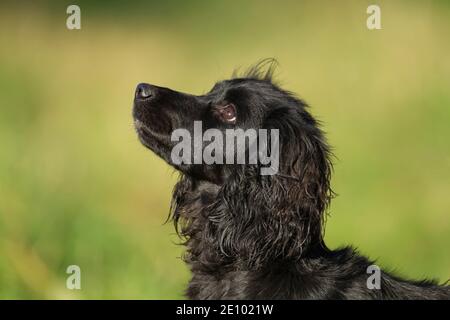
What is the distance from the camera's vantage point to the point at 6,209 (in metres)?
8.52

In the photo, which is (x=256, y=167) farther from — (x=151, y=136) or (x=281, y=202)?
(x=151, y=136)

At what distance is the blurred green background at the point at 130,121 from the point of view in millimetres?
8453

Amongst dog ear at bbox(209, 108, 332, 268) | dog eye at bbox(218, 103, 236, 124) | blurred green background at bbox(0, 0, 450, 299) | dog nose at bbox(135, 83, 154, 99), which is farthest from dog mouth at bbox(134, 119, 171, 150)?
blurred green background at bbox(0, 0, 450, 299)

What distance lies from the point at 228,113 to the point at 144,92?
57 cm

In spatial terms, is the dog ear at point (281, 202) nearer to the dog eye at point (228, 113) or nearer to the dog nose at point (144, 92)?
the dog eye at point (228, 113)

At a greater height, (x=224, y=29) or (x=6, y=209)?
(x=224, y=29)

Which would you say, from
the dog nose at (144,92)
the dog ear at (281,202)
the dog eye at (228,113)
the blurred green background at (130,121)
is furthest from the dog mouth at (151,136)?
the blurred green background at (130,121)

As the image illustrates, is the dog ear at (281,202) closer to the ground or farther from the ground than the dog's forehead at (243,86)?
closer to the ground

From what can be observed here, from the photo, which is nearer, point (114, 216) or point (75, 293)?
point (75, 293)

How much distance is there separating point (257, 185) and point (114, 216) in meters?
3.86

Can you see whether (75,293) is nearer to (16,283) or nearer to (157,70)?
(16,283)

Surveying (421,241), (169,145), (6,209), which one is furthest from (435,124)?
(169,145)

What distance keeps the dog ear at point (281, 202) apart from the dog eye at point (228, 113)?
261mm

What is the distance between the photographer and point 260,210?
5445 millimetres
